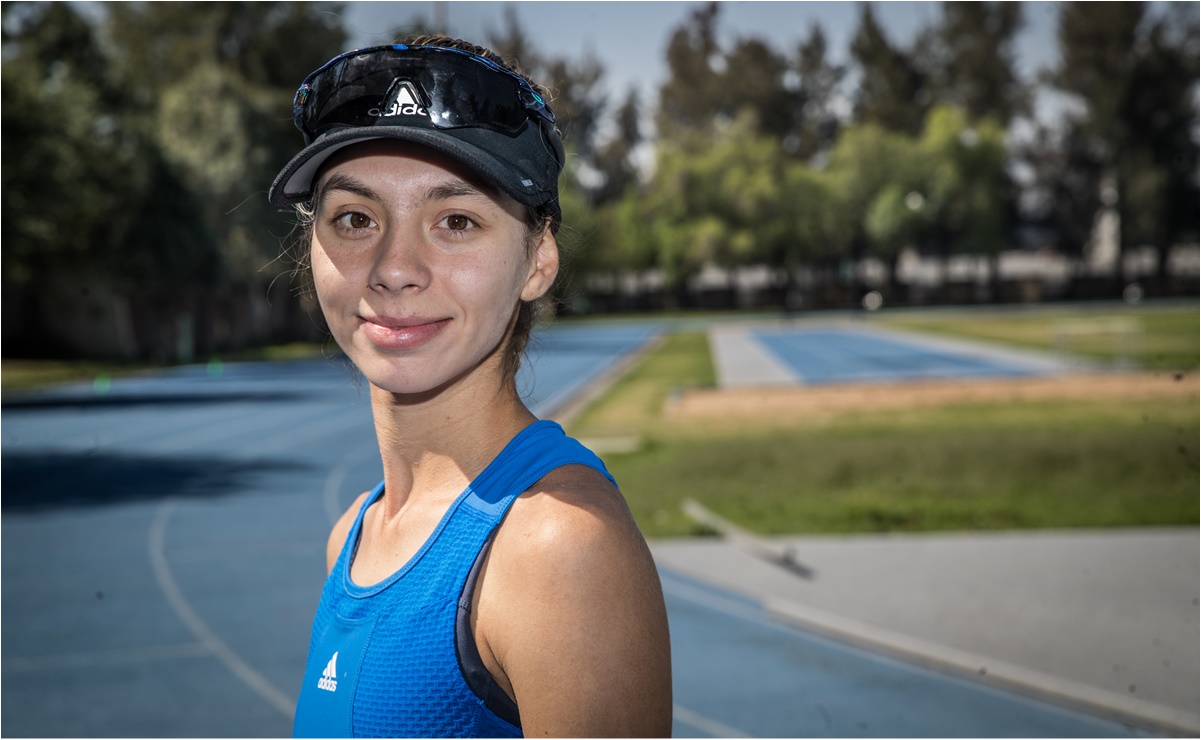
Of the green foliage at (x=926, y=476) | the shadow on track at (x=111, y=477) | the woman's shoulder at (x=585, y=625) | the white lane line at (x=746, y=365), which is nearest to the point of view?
the woman's shoulder at (x=585, y=625)

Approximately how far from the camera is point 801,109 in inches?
2131

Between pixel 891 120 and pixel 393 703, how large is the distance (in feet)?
187

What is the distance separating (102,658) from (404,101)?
7135 millimetres

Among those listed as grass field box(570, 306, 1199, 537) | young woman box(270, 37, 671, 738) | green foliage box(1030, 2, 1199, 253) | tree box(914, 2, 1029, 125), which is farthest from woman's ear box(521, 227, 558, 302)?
green foliage box(1030, 2, 1199, 253)

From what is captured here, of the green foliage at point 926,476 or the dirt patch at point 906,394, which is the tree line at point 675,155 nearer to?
the dirt patch at point 906,394

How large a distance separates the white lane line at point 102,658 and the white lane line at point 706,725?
3.18 metres

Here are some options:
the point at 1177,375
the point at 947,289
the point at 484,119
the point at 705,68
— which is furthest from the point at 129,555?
the point at 947,289

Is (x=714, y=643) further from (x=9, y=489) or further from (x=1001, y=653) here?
(x=9, y=489)

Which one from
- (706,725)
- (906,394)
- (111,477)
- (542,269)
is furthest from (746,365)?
(542,269)

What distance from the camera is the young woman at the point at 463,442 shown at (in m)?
1.16

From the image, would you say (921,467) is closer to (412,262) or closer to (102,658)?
(102,658)

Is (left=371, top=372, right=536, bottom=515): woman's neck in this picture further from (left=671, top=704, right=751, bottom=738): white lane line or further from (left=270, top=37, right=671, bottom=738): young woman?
(left=671, top=704, right=751, bottom=738): white lane line

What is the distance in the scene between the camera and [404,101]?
1.30 m

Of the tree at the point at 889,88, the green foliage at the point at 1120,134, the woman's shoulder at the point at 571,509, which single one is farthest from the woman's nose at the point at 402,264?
the green foliage at the point at 1120,134
